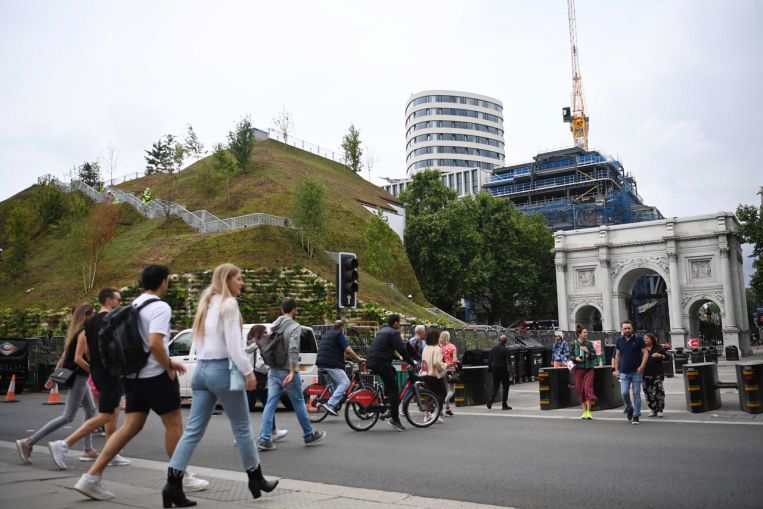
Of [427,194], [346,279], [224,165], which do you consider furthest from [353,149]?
[346,279]

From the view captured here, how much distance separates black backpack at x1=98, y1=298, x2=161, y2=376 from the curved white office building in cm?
13030

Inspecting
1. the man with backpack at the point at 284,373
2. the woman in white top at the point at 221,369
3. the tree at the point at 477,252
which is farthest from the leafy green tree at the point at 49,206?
the woman in white top at the point at 221,369

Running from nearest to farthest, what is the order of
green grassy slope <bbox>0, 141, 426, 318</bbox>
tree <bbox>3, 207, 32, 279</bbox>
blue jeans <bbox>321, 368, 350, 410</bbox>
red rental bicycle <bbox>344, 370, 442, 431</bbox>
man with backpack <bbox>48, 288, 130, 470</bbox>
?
man with backpack <bbox>48, 288, 130, 470</bbox> → red rental bicycle <bbox>344, 370, 442, 431</bbox> → blue jeans <bbox>321, 368, 350, 410</bbox> → green grassy slope <bbox>0, 141, 426, 318</bbox> → tree <bbox>3, 207, 32, 279</bbox>

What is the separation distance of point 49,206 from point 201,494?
57623mm

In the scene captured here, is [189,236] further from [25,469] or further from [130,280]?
[25,469]

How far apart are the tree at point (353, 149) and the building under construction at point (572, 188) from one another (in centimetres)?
2687

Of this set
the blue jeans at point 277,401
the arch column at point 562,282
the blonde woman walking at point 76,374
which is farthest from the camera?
the arch column at point 562,282

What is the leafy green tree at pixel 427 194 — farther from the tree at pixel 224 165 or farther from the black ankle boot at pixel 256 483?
the black ankle boot at pixel 256 483

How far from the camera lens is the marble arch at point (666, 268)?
54562mm

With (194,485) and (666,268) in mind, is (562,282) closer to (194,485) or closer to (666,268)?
(666,268)

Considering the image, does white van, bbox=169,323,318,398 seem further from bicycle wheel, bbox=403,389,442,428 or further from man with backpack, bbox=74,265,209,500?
man with backpack, bbox=74,265,209,500

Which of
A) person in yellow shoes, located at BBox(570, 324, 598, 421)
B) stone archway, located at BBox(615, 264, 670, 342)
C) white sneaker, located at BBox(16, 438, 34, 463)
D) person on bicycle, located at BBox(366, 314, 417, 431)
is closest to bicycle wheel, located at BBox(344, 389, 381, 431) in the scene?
person on bicycle, located at BBox(366, 314, 417, 431)

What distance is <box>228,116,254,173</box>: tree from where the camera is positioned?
61.9 metres

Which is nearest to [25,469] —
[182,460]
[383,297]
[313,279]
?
[182,460]
